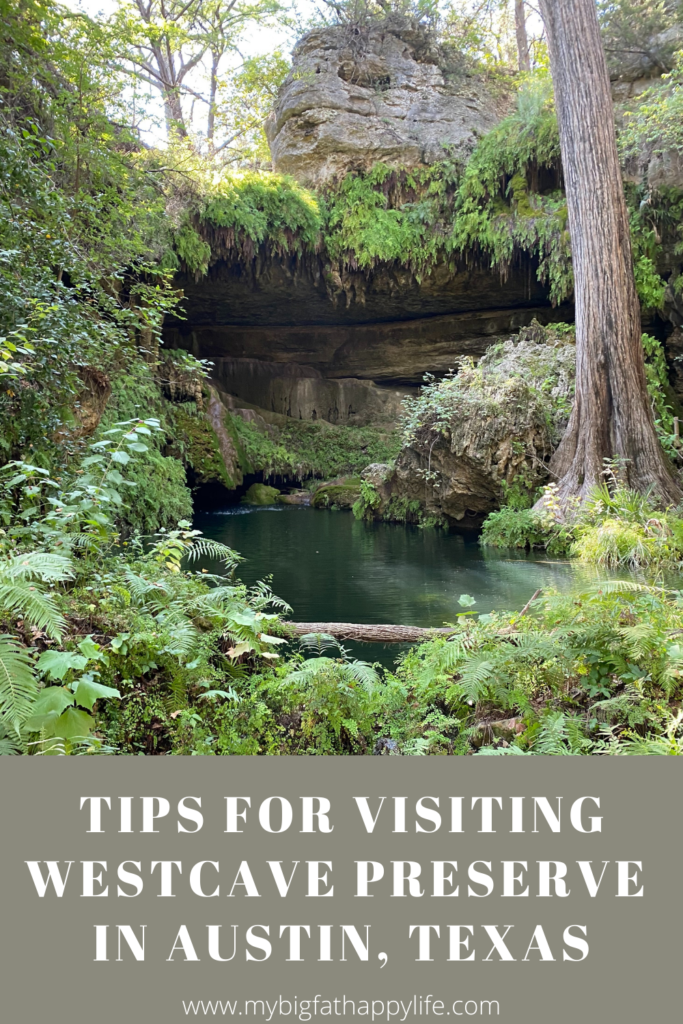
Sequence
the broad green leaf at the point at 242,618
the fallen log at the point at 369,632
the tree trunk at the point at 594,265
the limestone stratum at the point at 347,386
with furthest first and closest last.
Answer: the tree trunk at the point at 594,265 → the fallen log at the point at 369,632 → the broad green leaf at the point at 242,618 → the limestone stratum at the point at 347,386

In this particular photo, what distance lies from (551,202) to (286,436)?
8.71 meters

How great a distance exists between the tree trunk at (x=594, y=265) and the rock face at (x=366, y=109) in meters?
5.70

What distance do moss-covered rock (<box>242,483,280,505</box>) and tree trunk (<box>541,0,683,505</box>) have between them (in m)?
8.11

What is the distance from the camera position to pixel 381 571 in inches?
271

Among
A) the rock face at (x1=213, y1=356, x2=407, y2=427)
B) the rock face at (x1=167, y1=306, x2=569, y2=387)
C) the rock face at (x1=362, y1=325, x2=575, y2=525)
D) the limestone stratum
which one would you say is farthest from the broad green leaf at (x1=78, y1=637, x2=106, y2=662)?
the rock face at (x1=213, y1=356, x2=407, y2=427)

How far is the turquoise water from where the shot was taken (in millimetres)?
5127

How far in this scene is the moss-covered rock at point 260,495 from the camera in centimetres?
1522

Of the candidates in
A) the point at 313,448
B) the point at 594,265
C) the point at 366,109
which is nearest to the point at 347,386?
the point at 313,448

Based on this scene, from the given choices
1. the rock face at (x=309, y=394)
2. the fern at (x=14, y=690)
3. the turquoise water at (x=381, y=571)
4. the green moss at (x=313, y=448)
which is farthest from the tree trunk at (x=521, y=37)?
the fern at (x=14, y=690)

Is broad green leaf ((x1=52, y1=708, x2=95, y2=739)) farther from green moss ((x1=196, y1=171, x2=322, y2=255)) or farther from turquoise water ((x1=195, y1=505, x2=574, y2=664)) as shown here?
green moss ((x1=196, y1=171, x2=322, y2=255))

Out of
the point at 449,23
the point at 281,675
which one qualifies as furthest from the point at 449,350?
the point at 281,675

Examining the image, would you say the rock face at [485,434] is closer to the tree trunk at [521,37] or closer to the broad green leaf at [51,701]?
the broad green leaf at [51,701]

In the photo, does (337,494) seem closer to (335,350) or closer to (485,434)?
(485,434)

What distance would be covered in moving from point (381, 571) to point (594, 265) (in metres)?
5.27
